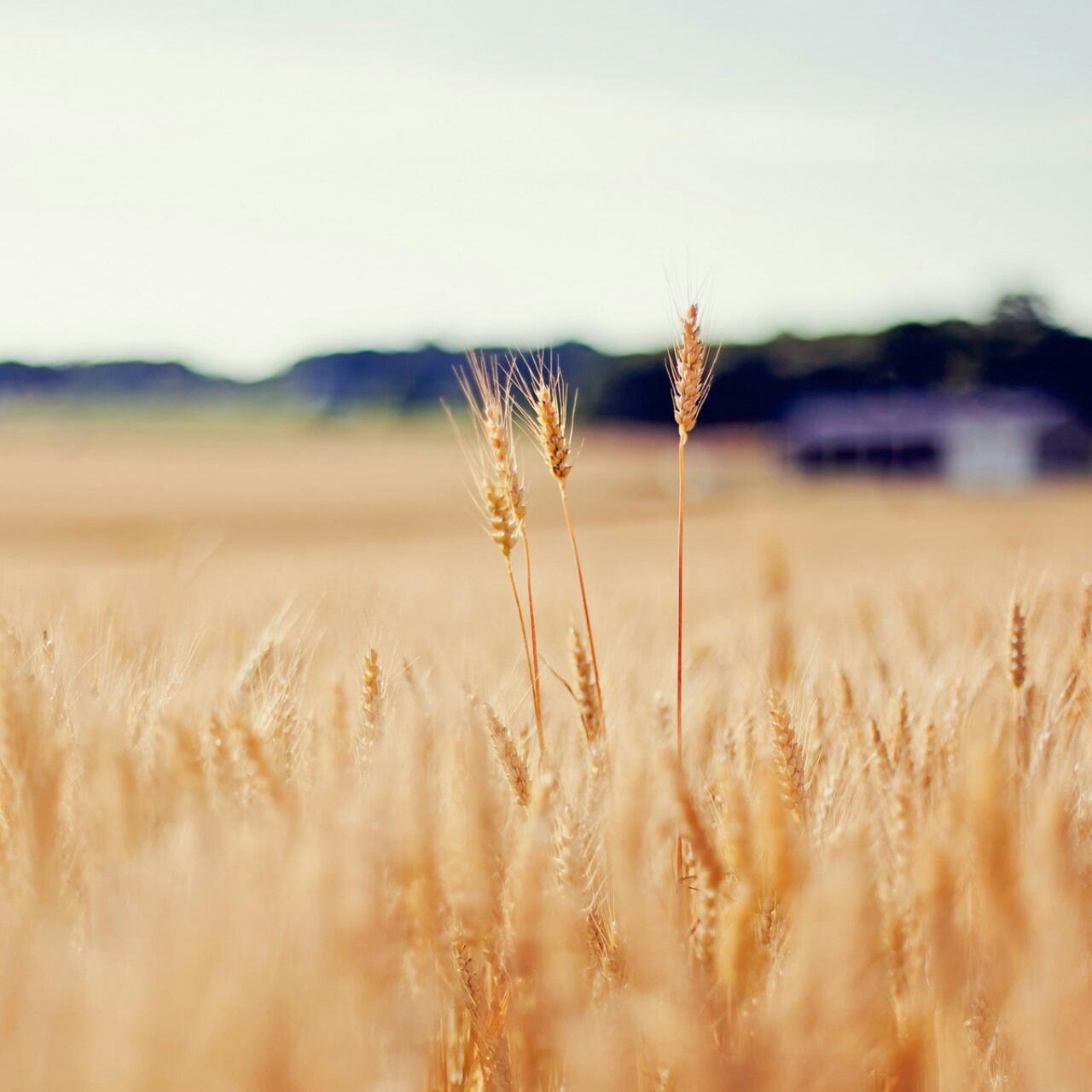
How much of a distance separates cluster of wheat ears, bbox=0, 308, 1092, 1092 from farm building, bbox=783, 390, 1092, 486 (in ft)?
156

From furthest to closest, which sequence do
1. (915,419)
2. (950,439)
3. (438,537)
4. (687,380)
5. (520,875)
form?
(915,419), (950,439), (438,537), (687,380), (520,875)

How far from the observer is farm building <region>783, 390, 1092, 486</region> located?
46.1 metres

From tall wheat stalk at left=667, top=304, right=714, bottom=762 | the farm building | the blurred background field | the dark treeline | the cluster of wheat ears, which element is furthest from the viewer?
the dark treeline

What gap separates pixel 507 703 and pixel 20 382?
8774cm

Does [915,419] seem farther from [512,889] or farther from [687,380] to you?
[512,889]

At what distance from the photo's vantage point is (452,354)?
73.7 m

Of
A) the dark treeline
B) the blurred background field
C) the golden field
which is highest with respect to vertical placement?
the dark treeline

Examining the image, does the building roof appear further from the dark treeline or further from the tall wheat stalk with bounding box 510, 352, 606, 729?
the tall wheat stalk with bounding box 510, 352, 606, 729

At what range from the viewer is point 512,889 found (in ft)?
3.41

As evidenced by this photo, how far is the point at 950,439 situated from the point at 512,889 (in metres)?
50.9

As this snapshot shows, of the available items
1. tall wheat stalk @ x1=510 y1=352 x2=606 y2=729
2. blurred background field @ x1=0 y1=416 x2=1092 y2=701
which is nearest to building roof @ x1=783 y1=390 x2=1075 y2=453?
blurred background field @ x1=0 y1=416 x2=1092 y2=701

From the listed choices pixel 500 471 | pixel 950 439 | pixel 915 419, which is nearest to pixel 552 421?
pixel 500 471

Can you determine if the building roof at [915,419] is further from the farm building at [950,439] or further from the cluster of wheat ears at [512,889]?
the cluster of wheat ears at [512,889]

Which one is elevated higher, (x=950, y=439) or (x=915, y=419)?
(x=915, y=419)
